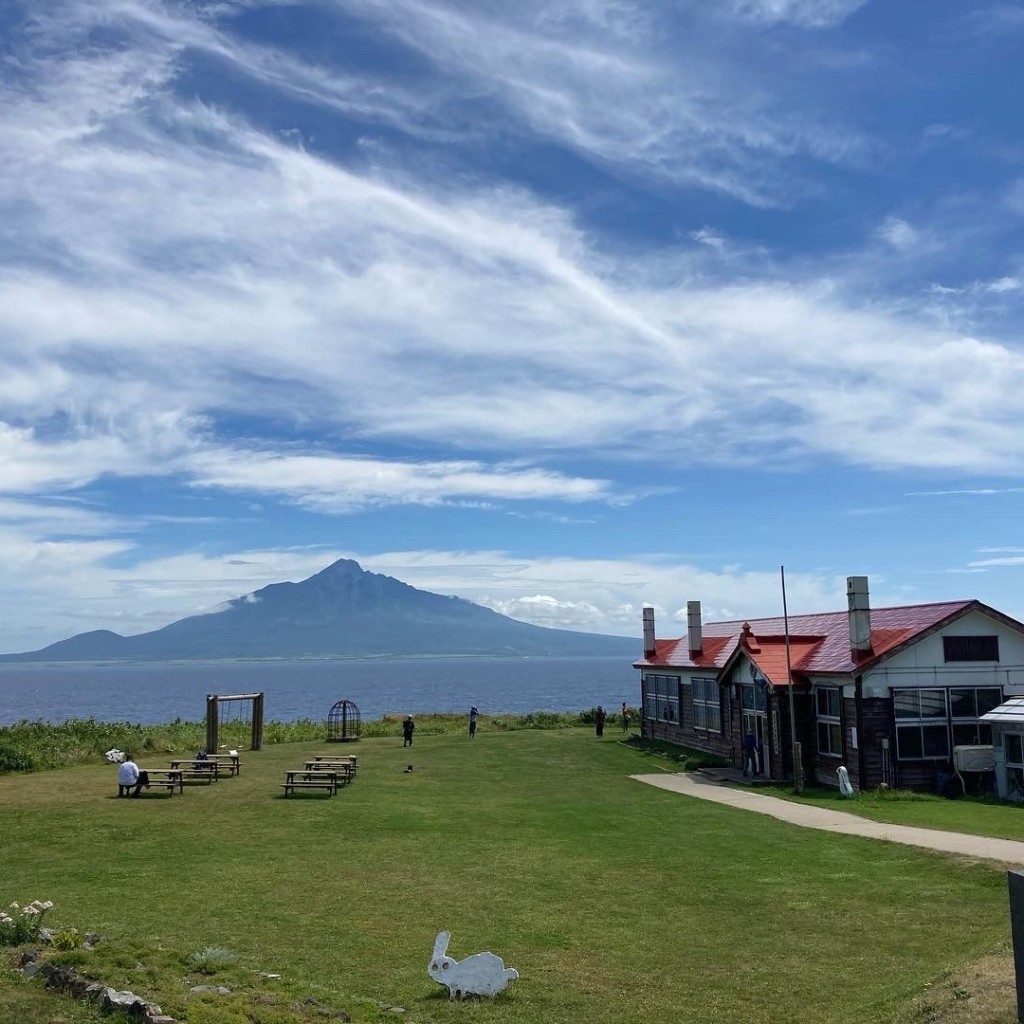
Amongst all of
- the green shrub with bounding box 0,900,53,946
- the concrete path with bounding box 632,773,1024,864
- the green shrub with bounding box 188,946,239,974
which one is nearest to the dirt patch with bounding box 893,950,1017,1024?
the green shrub with bounding box 188,946,239,974

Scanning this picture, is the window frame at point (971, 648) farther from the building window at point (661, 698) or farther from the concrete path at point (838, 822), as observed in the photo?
the building window at point (661, 698)

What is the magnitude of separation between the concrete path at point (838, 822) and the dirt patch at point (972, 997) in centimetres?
822

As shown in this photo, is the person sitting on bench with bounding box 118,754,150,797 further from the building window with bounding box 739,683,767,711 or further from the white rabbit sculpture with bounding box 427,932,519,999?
the building window with bounding box 739,683,767,711

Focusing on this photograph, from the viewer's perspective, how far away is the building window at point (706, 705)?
44656 mm

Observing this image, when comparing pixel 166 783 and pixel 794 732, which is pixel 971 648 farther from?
pixel 166 783

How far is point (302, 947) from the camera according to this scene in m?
14.2

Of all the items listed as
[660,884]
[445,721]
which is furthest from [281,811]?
[445,721]

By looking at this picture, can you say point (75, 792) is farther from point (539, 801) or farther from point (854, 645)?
point (854, 645)

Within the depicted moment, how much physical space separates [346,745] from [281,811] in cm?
2150

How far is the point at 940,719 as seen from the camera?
32969 millimetres

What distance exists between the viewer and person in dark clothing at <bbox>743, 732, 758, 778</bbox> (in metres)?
37.5

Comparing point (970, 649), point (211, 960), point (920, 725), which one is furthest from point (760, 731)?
point (211, 960)

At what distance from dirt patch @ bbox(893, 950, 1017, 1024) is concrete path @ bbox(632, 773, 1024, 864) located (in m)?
8.22

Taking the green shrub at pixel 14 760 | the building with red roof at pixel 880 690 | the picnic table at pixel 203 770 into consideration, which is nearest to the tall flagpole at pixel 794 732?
the building with red roof at pixel 880 690
